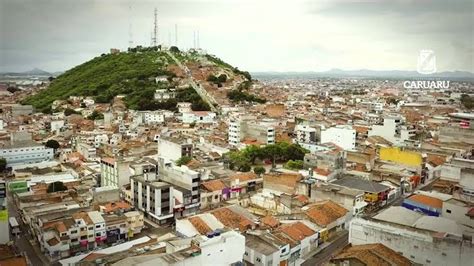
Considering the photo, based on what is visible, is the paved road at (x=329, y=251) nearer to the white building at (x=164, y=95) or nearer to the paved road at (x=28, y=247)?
the paved road at (x=28, y=247)

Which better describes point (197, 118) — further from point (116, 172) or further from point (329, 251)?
point (329, 251)

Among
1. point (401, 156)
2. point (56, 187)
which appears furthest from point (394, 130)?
point (56, 187)

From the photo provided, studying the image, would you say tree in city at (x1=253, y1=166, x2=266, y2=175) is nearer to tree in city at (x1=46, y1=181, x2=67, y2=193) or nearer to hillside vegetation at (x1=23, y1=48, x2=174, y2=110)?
tree in city at (x1=46, y1=181, x2=67, y2=193)

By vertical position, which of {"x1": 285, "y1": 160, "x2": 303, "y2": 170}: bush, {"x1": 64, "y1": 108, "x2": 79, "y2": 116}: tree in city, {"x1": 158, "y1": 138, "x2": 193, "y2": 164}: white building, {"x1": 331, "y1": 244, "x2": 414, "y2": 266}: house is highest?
{"x1": 64, "y1": 108, "x2": 79, "y2": 116}: tree in city

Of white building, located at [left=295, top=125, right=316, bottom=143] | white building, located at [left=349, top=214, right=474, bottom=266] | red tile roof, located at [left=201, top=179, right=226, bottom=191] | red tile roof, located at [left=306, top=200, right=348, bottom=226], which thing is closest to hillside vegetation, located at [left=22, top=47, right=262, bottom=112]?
Answer: white building, located at [left=295, top=125, right=316, bottom=143]

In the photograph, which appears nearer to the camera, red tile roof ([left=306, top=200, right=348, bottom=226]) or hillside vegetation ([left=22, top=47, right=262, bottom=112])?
red tile roof ([left=306, top=200, right=348, bottom=226])

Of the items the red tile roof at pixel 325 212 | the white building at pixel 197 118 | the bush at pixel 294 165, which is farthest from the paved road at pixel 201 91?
the red tile roof at pixel 325 212
